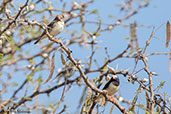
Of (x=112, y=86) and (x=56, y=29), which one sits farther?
(x=56, y=29)

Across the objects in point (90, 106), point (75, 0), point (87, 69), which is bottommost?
point (90, 106)

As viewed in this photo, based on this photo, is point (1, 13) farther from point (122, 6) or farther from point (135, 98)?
point (122, 6)

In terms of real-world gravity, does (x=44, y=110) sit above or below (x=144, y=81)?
above

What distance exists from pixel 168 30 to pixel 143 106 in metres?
0.66

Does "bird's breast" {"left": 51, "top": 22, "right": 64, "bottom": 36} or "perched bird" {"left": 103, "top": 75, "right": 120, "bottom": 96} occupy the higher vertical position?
"bird's breast" {"left": 51, "top": 22, "right": 64, "bottom": 36}

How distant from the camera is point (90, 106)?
2787 mm

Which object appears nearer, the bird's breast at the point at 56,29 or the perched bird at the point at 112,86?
the perched bird at the point at 112,86

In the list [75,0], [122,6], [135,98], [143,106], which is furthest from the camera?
[122,6]

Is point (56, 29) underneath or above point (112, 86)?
above

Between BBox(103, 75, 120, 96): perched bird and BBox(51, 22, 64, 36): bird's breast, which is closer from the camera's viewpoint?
BBox(103, 75, 120, 96): perched bird

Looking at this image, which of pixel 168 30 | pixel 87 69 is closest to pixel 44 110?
pixel 87 69

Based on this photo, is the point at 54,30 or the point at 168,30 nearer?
the point at 168,30

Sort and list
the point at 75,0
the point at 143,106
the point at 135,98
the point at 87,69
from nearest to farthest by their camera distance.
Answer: the point at 143,106
the point at 135,98
the point at 87,69
the point at 75,0

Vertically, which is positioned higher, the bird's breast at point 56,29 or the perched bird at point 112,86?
the bird's breast at point 56,29
